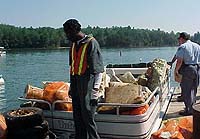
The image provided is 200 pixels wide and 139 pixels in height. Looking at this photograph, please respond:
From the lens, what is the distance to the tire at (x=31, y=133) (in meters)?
5.36

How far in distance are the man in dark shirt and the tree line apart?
364 ft

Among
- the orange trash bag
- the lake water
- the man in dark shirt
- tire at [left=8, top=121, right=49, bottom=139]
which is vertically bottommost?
the lake water

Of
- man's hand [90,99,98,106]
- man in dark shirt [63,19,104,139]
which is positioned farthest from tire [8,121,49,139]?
man's hand [90,99,98,106]

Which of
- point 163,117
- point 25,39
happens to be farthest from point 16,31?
point 163,117

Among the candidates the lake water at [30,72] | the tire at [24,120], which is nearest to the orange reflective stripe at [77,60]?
the tire at [24,120]

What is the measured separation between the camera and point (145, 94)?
253 inches

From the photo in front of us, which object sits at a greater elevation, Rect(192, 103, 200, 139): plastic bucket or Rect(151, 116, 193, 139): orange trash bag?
Rect(192, 103, 200, 139): plastic bucket

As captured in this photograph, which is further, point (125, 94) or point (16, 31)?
point (16, 31)

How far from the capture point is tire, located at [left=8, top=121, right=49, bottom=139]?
5.36 meters

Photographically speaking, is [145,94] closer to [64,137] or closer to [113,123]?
[113,123]

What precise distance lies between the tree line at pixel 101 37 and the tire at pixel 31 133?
111m

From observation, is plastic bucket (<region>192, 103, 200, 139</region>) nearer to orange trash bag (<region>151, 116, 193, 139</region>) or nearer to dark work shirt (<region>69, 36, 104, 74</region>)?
orange trash bag (<region>151, 116, 193, 139</region>)

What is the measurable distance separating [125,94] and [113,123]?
0.55 metres

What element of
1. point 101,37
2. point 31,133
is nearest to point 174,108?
point 31,133
